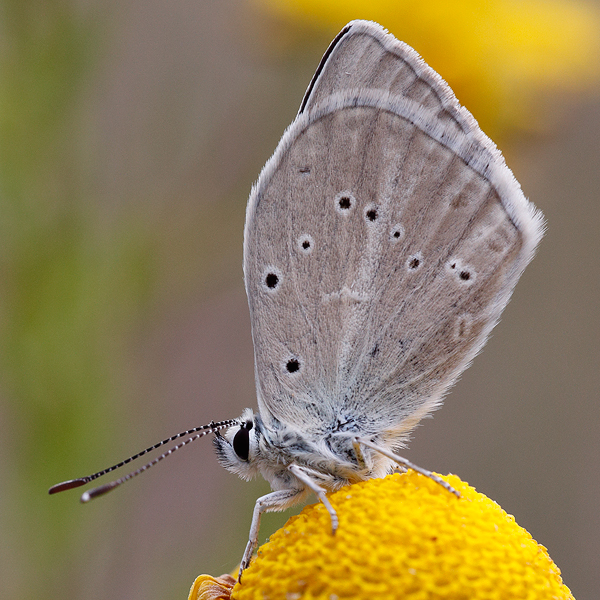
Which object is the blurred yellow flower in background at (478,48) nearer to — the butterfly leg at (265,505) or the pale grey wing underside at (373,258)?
the pale grey wing underside at (373,258)

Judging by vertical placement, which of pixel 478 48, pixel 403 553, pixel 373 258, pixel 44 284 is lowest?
pixel 403 553

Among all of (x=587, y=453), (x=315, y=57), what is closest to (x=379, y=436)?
(x=315, y=57)

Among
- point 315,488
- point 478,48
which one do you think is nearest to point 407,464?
point 315,488

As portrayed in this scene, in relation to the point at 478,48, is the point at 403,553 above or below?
below

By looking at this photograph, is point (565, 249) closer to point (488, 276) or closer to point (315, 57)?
point (315, 57)

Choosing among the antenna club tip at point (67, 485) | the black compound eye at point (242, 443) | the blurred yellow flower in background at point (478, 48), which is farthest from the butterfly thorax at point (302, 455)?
the blurred yellow flower in background at point (478, 48)

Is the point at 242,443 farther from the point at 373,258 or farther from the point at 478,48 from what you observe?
the point at 478,48

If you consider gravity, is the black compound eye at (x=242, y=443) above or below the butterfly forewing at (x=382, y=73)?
below
